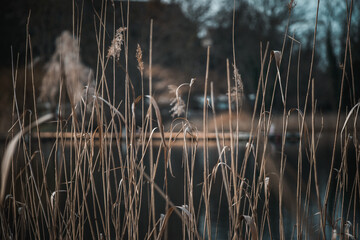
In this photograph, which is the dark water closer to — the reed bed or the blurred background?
the reed bed

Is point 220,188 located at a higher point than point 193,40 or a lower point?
lower

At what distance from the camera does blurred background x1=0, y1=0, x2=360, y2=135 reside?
200cm

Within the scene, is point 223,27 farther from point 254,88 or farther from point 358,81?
point 358,81

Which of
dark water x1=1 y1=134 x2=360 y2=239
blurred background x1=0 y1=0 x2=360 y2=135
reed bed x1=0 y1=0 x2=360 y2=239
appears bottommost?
dark water x1=1 y1=134 x2=360 y2=239

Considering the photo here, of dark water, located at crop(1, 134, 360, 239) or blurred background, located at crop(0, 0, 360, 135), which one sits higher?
blurred background, located at crop(0, 0, 360, 135)

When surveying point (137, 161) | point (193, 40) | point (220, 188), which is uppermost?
point (193, 40)

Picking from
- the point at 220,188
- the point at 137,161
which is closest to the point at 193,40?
the point at 220,188

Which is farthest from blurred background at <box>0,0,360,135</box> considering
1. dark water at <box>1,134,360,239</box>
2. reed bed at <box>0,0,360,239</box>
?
dark water at <box>1,134,360,239</box>

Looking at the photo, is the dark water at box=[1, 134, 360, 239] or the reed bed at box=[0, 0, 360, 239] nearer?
the reed bed at box=[0, 0, 360, 239]

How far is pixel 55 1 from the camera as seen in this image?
1.99 meters

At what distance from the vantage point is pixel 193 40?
83.6 inches

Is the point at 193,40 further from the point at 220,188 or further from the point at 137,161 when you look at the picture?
the point at 137,161

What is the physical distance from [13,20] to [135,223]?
1.65m

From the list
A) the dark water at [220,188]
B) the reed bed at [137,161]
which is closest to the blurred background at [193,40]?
the reed bed at [137,161]
